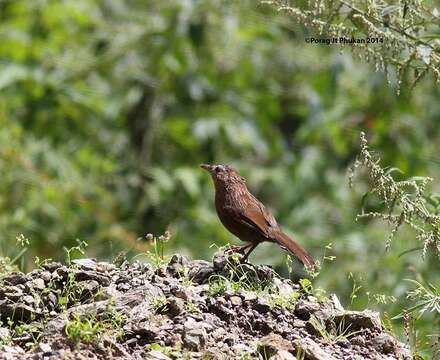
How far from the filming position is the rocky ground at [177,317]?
15.7 ft

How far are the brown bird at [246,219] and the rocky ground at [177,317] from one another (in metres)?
0.65

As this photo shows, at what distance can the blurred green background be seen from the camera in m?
10.6

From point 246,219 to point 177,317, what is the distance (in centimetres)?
146

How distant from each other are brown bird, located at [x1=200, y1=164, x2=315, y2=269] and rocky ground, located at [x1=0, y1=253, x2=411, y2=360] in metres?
0.65

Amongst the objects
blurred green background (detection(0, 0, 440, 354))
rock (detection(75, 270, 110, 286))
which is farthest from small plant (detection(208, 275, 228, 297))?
blurred green background (detection(0, 0, 440, 354))

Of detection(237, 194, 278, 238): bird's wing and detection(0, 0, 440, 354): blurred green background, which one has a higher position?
detection(237, 194, 278, 238): bird's wing

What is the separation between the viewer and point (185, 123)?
11.2m

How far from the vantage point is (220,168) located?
7059 millimetres

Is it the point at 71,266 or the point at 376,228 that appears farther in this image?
the point at 376,228

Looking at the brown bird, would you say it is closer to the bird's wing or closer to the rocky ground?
the bird's wing

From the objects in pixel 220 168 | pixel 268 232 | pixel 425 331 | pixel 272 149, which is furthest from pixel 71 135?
pixel 425 331

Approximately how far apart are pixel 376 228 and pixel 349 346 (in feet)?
19.0

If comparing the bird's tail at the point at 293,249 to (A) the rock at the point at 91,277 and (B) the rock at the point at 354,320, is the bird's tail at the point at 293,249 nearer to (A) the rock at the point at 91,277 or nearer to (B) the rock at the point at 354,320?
(B) the rock at the point at 354,320

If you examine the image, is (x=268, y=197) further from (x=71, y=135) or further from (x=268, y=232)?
(x=268, y=232)
